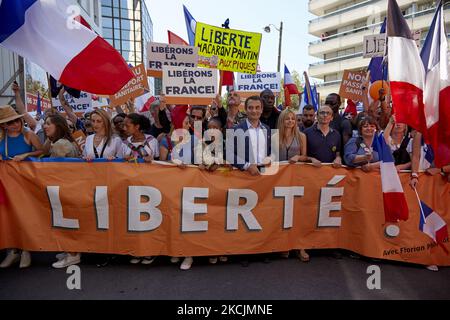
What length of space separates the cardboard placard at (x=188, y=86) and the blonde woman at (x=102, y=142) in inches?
33.9

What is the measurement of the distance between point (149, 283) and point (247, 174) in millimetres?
1575

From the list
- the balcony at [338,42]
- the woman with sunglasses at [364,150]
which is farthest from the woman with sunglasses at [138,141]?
the balcony at [338,42]

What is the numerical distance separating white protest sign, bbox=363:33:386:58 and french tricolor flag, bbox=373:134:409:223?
127 inches

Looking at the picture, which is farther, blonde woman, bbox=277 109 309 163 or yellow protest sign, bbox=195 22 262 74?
yellow protest sign, bbox=195 22 262 74

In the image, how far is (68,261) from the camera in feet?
13.4

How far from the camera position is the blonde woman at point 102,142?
167 inches

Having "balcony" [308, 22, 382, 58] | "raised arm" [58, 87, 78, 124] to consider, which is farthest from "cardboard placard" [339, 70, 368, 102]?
"balcony" [308, 22, 382, 58]

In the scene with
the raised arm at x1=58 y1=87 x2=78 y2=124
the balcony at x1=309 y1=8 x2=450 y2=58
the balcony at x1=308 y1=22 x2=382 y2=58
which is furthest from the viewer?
the balcony at x1=308 y1=22 x2=382 y2=58

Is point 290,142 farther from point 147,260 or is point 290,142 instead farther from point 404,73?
point 147,260

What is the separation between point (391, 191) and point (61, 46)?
401 cm

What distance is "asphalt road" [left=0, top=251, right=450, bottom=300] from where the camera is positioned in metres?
3.42

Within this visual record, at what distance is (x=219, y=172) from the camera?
161 inches

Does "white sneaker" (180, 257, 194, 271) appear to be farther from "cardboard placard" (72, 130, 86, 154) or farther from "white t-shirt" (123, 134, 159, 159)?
"cardboard placard" (72, 130, 86, 154)

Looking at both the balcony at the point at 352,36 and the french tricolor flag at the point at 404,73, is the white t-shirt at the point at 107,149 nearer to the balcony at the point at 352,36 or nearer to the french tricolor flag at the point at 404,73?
the french tricolor flag at the point at 404,73
